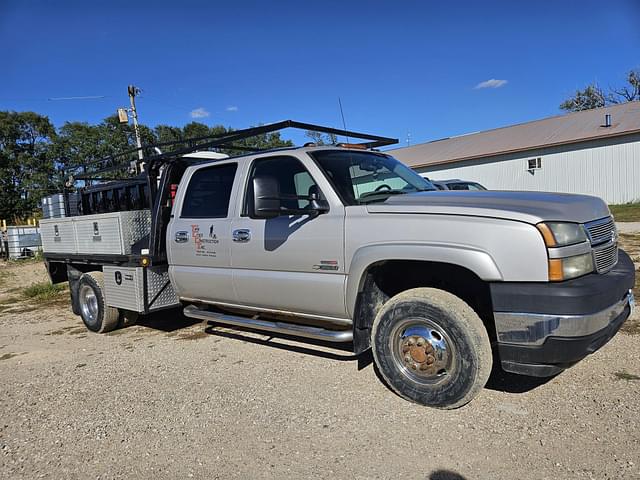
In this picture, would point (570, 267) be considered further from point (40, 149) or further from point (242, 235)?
point (40, 149)

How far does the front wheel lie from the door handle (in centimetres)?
148

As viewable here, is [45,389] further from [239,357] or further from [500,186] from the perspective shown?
[500,186]

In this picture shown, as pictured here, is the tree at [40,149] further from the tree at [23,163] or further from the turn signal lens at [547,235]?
the turn signal lens at [547,235]

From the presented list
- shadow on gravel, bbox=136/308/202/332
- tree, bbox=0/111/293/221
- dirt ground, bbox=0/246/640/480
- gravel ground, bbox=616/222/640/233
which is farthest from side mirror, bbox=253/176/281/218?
tree, bbox=0/111/293/221

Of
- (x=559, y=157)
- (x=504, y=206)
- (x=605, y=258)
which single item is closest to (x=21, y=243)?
(x=504, y=206)

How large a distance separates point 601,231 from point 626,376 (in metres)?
1.28

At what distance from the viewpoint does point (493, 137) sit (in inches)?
1242

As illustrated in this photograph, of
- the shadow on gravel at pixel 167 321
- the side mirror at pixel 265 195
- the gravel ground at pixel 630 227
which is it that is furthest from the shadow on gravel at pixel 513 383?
the gravel ground at pixel 630 227

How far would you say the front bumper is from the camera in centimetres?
291

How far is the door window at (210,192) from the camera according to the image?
479cm

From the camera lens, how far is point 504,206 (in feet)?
10.6

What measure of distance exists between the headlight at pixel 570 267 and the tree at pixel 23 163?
47.7 metres

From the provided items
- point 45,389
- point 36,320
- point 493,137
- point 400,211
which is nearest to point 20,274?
point 36,320

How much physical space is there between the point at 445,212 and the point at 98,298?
484 centimetres
